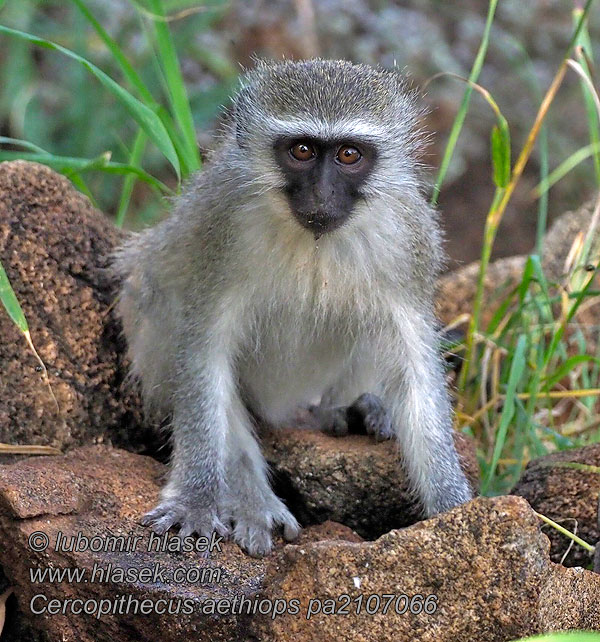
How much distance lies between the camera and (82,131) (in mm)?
7789

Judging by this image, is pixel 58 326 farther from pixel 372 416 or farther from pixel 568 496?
pixel 568 496

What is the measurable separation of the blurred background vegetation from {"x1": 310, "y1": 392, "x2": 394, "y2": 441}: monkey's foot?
3.47 metres

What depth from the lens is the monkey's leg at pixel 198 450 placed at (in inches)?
150

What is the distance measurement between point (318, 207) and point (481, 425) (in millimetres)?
2099

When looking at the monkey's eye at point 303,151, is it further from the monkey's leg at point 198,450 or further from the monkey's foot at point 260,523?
the monkey's foot at point 260,523

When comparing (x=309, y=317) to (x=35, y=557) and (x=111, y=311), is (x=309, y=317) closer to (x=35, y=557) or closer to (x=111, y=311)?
(x=111, y=311)

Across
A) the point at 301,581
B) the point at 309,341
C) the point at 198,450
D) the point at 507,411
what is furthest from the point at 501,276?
the point at 301,581

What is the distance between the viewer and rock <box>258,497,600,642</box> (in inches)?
114

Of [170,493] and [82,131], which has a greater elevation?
[82,131]

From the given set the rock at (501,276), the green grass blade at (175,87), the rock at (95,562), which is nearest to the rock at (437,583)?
the rock at (95,562)

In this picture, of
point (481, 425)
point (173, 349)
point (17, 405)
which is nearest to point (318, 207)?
point (173, 349)

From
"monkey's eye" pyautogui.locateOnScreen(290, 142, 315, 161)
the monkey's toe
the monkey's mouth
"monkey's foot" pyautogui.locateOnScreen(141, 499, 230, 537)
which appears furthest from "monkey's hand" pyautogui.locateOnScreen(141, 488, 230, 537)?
"monkey's eye" pyautogui.locateOnScreen(290, 142, 315, 161)

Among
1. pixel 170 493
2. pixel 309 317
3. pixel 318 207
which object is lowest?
pixel 170 493

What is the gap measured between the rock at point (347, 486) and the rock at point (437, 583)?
103cm
